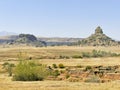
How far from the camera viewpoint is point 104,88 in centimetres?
3023

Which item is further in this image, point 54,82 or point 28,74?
point 28,74

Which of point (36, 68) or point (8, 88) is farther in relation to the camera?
point (36, 68)

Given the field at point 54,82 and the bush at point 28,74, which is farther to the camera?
the bush at point 28,74

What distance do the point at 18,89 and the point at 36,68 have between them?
39.8 ft

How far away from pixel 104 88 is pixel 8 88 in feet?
27.1

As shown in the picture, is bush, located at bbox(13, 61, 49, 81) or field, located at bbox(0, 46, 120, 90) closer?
field, located at bbox(0, 46, 120, 90)

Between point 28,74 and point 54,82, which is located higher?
point 28,74

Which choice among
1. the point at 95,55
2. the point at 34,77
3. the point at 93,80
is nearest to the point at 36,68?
the point at 34,77

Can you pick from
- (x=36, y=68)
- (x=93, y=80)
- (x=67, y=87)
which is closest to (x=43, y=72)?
(x=36, y=68)

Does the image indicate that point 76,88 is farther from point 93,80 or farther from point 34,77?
point 34,77

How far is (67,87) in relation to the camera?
31.5 metres

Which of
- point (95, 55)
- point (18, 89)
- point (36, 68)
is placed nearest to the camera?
point (18, 89)

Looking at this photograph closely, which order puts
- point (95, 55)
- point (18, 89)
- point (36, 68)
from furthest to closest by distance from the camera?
1. point (95, 55)
2. point (36, 68)
3. point (18, 89)

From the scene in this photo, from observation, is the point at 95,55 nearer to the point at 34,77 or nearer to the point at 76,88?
the point at 34,77
